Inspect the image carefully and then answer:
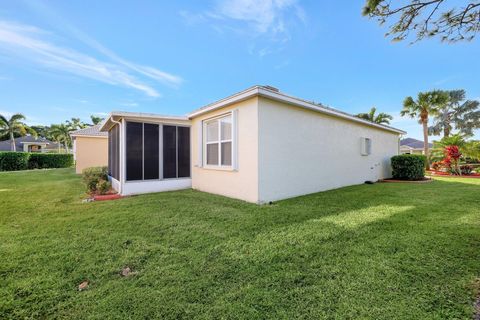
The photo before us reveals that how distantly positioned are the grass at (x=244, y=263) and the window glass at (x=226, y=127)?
8.51 ft

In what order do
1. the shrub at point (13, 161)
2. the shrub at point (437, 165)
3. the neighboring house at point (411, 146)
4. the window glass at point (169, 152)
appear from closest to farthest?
the window glass at point (169, 152) < the shrub at point (437, 165) < the shrub at point (13, 161) < the neighboring house at point (411, 146)

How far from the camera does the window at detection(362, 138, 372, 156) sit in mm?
10156

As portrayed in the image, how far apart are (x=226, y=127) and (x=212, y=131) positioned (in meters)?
0.87

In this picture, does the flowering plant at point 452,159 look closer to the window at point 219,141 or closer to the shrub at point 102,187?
the window at point 219,141

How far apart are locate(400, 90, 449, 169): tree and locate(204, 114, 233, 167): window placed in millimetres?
20736

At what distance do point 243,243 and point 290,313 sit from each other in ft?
5.21

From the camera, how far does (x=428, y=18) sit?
343 cm

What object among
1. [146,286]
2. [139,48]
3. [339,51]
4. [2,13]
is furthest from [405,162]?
[2,13]

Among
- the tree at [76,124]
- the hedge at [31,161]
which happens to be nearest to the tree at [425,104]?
the hedge at [31,161]

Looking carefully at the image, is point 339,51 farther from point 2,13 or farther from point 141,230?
point 2,13

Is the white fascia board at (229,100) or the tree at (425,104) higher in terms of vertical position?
the tree at (425,104)

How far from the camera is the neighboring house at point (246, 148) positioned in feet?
20.0

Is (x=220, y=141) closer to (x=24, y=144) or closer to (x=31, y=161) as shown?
Answer: (x=31, y=161)

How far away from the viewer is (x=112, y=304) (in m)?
2.14
